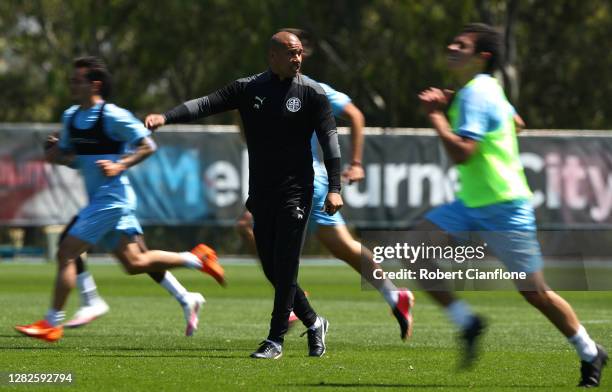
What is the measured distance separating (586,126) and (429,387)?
119ft

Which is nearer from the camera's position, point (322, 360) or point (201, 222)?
point (322, 360)

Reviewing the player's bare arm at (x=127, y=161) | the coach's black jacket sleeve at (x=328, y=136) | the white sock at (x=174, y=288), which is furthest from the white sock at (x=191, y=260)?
the coach's black jacket sleeve at (x=328, y=136)

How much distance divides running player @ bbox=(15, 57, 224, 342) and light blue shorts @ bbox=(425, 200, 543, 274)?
3165mm

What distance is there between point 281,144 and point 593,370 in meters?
2.64

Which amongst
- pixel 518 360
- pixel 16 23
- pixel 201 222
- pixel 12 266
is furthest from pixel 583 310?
pixel 16 23

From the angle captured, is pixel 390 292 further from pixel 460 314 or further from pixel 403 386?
pixel 403 386

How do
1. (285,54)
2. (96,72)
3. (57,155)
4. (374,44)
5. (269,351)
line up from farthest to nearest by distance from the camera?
(374,44) → (57,155) → (96,72) → (269,351) → (285,54)

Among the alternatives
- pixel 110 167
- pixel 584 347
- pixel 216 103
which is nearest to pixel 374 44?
pixel 110 167

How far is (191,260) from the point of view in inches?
448

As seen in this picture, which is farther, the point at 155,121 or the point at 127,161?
the point at 127,161

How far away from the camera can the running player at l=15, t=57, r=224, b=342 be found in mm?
10547

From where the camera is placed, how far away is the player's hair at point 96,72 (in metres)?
10.6

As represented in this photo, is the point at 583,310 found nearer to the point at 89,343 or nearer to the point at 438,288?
the point at 89,343

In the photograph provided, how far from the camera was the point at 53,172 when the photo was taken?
27.9 metres
